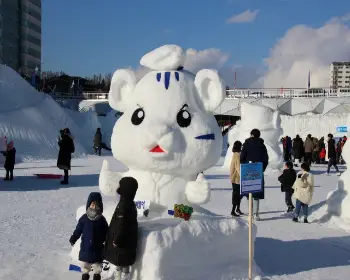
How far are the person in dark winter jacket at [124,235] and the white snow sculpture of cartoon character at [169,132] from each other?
97 centimetres

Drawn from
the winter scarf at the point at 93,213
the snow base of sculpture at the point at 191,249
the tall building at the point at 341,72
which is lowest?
the snow base of sculpture at the point at 191,249

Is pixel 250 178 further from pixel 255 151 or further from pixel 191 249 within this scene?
pixel 255 151

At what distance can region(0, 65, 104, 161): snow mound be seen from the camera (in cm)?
2042

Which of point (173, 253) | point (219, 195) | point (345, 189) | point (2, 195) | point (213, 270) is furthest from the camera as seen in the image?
Answer: point (219, 195)

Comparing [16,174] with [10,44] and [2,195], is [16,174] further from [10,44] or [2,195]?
[10,44]

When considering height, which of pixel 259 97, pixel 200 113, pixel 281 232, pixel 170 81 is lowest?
pixel 281 232

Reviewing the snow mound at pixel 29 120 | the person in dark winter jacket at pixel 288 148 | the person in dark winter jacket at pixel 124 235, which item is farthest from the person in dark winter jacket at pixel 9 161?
the person in dark winter jacket at pixel 288 148

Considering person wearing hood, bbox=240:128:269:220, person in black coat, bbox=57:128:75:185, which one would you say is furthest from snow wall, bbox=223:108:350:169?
person wearing hood, bbox=240:128:269:220

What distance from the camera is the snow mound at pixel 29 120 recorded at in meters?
20.4

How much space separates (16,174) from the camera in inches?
574

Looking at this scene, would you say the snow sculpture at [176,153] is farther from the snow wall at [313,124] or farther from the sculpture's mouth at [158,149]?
the snow wall at [313,124]

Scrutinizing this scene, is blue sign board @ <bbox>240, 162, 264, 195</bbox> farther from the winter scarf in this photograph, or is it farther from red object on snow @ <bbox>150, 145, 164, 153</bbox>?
the winter scarf

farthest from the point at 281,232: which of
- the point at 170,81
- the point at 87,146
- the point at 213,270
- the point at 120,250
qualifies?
the point at 87,146

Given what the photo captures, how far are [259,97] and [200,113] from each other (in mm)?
33273
